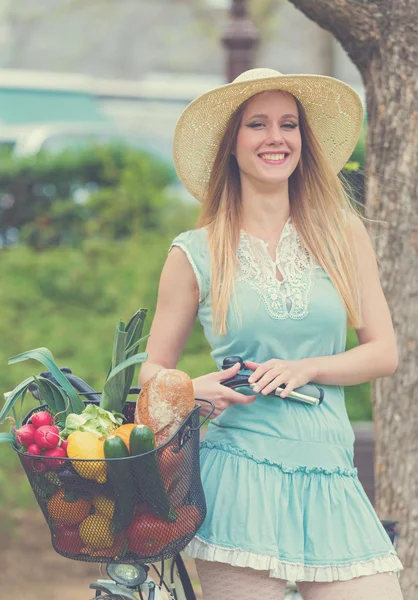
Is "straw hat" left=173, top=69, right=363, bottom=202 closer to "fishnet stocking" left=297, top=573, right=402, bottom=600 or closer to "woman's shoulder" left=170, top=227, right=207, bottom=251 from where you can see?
"woman's shoulder" left=170, top=227, right=207, bottom=251

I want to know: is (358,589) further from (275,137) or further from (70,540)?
(275,137)

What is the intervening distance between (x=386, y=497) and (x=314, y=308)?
137 cm

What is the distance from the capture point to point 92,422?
2658 millimetres

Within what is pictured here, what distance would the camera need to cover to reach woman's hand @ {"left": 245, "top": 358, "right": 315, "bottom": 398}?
9.32ft

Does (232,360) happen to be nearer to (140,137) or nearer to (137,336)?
(137,336)

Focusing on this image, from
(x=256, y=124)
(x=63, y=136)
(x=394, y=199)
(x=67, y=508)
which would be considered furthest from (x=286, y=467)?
(x=63, y=136)

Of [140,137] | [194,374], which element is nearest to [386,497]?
[194,374]

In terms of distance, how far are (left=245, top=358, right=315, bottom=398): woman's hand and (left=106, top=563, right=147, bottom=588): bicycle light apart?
0.57m

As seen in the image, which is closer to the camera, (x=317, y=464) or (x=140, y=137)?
(x=317, y=464)

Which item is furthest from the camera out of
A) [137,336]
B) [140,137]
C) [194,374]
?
[140,137]

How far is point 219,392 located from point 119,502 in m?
0.49

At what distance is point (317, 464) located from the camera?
296cm

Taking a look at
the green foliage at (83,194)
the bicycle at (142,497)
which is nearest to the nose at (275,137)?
the bicycle at (142,497)

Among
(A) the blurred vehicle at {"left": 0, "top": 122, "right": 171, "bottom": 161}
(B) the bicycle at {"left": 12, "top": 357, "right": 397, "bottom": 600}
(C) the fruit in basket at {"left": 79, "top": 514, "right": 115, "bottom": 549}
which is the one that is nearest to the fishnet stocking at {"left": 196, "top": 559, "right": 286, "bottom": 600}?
(B) the bicycle at {"left": 12, "top": 357, "right": 397, "bottom": 600}
